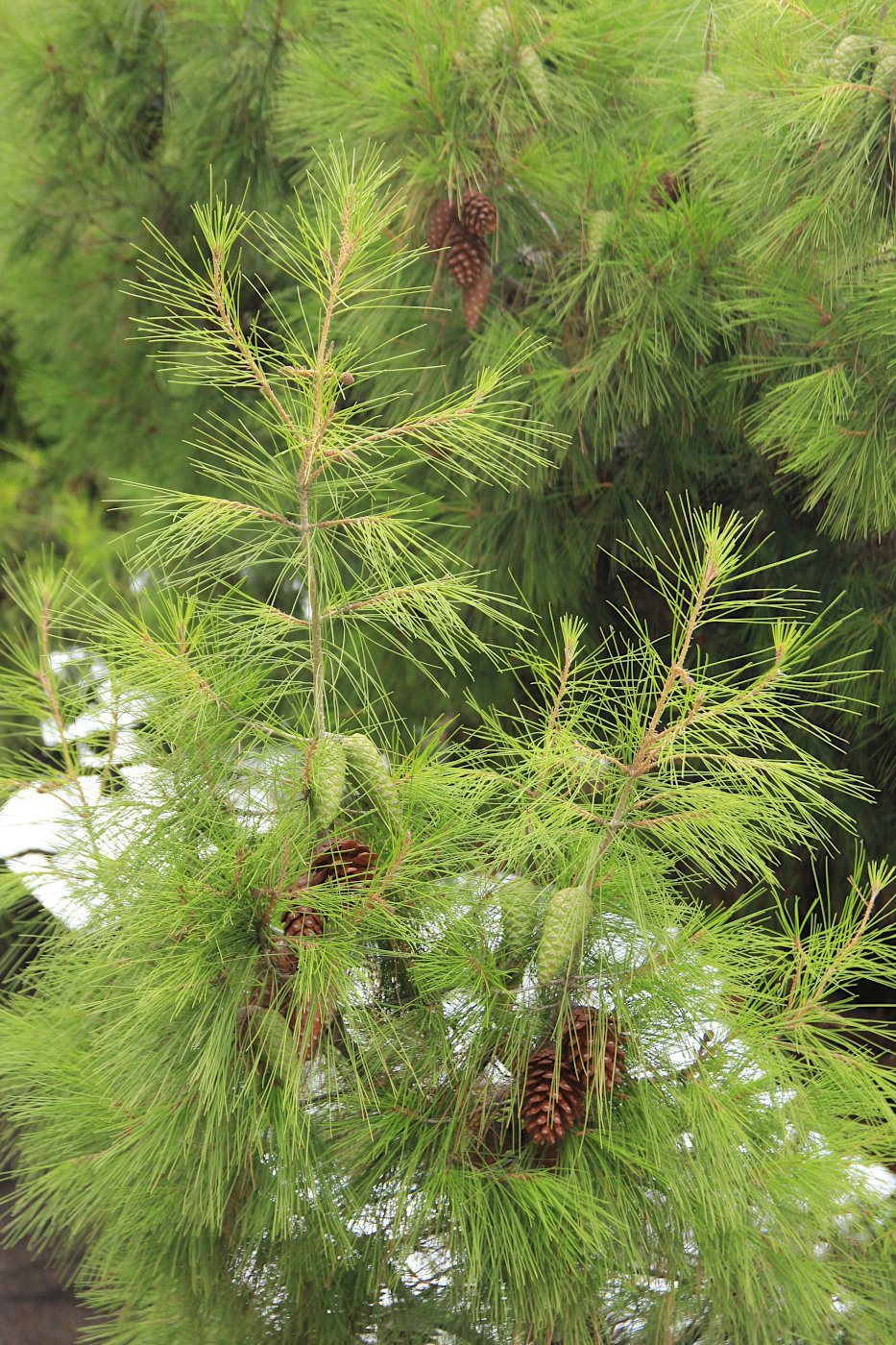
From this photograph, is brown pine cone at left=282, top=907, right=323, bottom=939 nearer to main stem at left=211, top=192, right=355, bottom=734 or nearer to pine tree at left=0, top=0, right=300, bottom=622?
main stem at left=211, top=192, right=355, bottom=734

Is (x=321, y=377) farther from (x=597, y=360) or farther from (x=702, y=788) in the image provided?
(x=597, y=360)

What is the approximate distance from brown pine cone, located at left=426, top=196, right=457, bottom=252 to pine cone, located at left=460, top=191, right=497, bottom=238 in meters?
0.01

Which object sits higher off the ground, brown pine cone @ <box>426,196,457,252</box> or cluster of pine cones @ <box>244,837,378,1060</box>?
brown pine cone @ <box>426,196,457,252</box>

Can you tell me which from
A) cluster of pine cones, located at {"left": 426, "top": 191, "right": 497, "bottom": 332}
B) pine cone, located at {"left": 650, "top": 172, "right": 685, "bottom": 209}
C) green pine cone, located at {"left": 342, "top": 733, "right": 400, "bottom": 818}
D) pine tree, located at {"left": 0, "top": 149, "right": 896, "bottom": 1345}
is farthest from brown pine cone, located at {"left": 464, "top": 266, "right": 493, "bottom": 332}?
green pine cone, located at {"left": 342, "top": 733, "right": 400, "bottom": 818}

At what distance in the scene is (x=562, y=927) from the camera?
0.43 metres

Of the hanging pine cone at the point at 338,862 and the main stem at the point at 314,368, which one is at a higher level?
the main stem at the point at 314,368

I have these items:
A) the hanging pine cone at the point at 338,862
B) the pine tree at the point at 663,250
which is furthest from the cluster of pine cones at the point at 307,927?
the pine tree at the point at 663,250

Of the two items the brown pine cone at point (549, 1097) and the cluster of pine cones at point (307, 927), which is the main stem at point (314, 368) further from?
the brown pine cone at point (549, 1097)

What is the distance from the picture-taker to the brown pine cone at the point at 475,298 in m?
0.86

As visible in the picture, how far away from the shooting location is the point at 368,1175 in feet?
1.58

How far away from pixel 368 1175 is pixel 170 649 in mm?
253

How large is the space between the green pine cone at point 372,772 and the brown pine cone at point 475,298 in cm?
50

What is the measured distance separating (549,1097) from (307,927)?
12 cm

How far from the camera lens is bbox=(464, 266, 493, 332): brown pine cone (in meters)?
0.86
